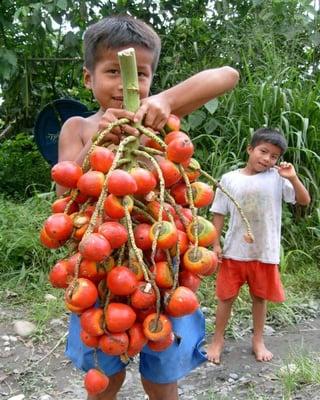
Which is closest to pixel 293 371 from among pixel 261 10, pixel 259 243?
pixel 259 243

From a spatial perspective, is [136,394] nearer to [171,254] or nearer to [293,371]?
[293,371]

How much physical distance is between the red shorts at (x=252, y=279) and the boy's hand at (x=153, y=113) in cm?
157

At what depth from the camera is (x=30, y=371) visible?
106 inches

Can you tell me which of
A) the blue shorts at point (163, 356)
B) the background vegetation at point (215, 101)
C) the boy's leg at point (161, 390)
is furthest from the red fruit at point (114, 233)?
the background vegetation at point (215, 101)

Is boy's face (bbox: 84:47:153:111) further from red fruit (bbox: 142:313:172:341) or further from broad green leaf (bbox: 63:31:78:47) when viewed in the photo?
broad green leaf (bbox: 63:31:78:47)

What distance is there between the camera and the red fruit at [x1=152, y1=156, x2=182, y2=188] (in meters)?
1.32

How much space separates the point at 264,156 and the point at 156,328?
176 centimetres

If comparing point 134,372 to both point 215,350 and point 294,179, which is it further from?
point 294,179

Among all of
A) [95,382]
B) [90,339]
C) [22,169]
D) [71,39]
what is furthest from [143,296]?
[22,169]

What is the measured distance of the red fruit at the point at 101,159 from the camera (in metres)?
1.28

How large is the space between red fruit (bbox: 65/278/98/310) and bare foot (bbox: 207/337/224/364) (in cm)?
172

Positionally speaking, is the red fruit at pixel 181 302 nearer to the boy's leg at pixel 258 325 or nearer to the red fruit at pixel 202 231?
the red fruit at pixel 202 231

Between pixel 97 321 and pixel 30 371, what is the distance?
5.30 feet

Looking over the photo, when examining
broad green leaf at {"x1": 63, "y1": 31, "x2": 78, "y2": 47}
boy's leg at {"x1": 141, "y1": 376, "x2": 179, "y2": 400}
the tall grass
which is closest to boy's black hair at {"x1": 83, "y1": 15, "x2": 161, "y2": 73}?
boy's leg at {"x1": 141, "y1": 376, "x2": 179, "y2": 400}
